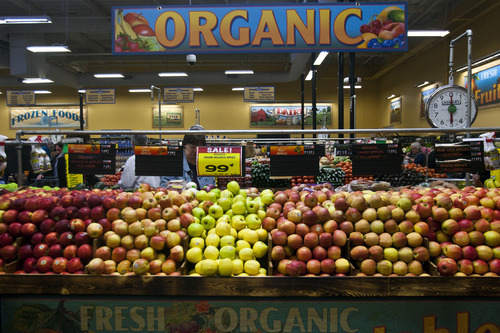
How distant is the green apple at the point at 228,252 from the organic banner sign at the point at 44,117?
20995mm

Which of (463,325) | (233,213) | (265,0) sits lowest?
(463,325)

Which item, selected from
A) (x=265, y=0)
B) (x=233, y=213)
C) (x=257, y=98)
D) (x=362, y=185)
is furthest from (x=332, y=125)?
(x=233, y=213)

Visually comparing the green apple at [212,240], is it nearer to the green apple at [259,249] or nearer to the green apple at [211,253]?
the green apple at [211,253]

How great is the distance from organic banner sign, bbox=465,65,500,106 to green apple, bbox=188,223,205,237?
10.9m

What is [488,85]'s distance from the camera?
1096 centimetres

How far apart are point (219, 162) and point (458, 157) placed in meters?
2.14

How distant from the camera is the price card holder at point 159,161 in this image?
3158 mm

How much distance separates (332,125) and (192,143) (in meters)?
17.9

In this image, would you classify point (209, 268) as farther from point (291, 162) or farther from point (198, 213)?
point (291, 162)

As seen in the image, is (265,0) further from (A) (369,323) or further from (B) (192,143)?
(A) (369,323)

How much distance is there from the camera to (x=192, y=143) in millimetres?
4336

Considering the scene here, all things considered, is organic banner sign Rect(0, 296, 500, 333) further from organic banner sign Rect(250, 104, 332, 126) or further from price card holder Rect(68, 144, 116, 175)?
organic banner sign Rect(250, 104, 332, 126)

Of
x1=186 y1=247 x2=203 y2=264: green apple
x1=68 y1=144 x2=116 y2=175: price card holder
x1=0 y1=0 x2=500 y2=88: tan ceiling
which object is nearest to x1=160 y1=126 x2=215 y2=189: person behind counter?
x1=68 y1=144 x2=116 y2=175: price card holder

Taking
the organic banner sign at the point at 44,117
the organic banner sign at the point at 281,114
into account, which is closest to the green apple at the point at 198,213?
the organic banner sign at the point at 281,114
